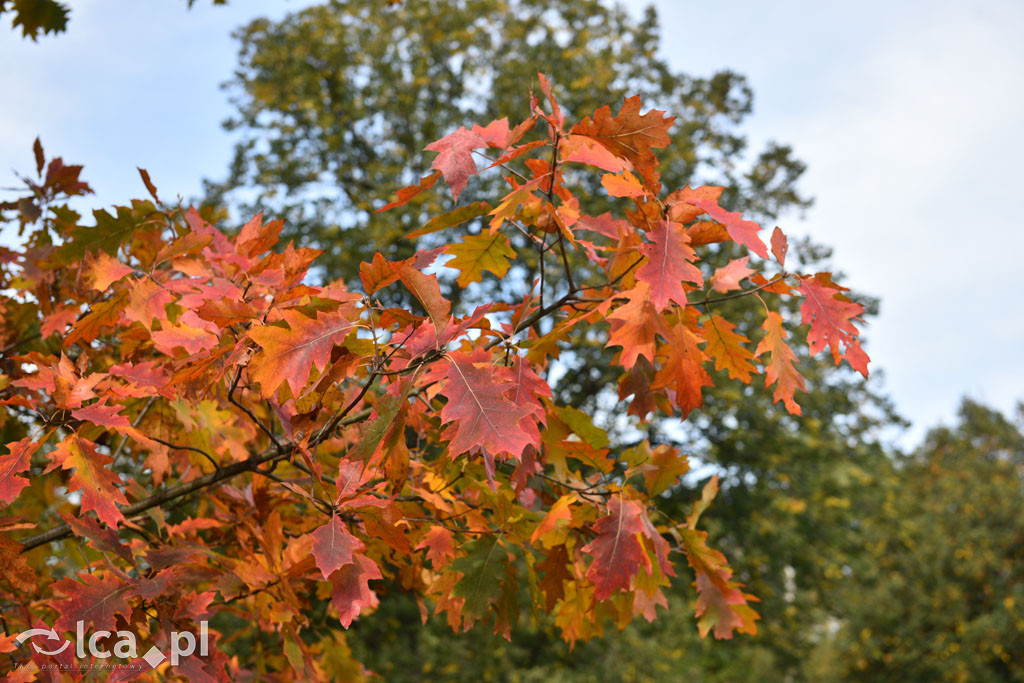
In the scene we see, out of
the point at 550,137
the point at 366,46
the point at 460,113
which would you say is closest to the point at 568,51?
the point at 460,113

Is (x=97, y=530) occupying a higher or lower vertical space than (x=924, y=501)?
lower

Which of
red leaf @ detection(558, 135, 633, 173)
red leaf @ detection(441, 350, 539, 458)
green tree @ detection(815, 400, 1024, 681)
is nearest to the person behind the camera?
red leaf @ detection(441, 350, 539, 458)

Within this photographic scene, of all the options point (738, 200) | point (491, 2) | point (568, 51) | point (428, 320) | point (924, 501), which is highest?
point (491, 2)

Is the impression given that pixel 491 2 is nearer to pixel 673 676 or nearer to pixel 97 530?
pixel 673 676

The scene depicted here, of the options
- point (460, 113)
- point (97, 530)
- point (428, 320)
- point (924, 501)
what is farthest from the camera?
point (460, 113)

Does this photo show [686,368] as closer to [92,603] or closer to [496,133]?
[496,133]

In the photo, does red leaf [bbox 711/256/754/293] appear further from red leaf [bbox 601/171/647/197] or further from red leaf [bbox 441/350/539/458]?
red leaf [bbox 441/350/539/458]

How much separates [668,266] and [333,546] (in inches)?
34.2

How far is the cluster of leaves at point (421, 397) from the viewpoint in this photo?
1.40 meters

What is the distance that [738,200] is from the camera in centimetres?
1119

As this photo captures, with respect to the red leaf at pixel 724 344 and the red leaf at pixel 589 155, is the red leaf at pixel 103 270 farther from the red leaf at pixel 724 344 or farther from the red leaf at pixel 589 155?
the red leaf at pixel 724 344

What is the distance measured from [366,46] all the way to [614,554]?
37.4ft

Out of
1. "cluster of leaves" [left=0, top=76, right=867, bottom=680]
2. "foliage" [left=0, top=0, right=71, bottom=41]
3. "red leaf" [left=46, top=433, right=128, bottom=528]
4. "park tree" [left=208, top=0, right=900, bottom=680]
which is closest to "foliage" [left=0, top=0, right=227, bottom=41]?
"foliage" [left=0, top=0, right=71, bottom=41]

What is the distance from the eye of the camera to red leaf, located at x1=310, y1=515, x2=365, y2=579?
138 cm
